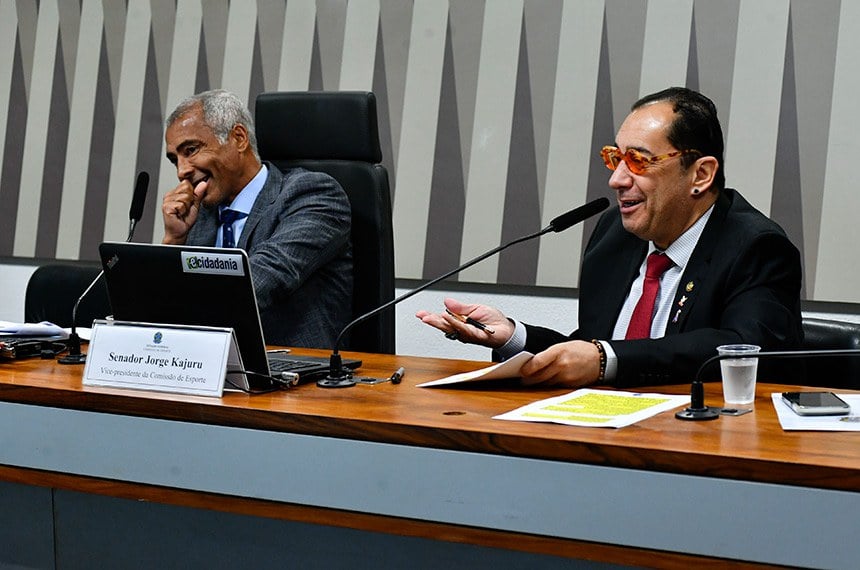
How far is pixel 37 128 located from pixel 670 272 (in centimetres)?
280

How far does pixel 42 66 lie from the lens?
416 cm

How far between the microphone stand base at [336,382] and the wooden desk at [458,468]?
60 millimetres

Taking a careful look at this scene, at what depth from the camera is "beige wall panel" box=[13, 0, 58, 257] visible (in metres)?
4.14

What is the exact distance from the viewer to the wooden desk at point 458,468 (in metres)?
1.25

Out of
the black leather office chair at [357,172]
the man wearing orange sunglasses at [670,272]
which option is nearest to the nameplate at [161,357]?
the man wearing orange sunglasses at [670,272]

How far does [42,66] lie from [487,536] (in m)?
3.36

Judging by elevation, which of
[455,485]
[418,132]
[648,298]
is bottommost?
[455,485]

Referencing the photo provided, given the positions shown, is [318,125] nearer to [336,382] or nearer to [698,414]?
[336,382]

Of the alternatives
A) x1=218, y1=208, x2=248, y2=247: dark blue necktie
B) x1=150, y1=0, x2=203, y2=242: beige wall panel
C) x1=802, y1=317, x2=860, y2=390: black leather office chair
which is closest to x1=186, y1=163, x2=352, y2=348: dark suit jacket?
x1=218, y1=208, x2=248, y2=247: dark blue necktie

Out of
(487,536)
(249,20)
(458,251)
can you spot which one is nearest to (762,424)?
(487,536)

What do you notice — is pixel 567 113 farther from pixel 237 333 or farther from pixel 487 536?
pixel 487 536

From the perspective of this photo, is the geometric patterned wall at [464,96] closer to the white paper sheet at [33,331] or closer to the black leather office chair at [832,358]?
the black leather office chair at [832,358]

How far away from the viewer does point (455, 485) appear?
141cm

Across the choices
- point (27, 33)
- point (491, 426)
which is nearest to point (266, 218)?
point (491, 426)
